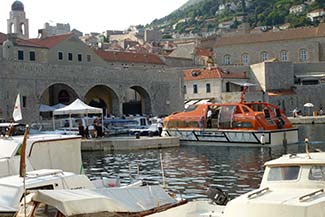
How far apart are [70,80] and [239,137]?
17.0 metres

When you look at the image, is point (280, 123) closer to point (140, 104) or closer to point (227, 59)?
point (140, 104)

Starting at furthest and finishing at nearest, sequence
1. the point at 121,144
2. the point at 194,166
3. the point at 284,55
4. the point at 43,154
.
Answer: the point at 284,55 → the point at 121,144 → the point at 194,166 → the point at 43,154

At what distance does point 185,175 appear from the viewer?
66.2 ft

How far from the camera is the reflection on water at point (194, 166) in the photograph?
58.3 ft

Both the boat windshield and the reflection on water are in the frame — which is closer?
the reflection on water

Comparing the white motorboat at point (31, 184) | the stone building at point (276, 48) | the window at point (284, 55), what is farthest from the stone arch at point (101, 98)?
the window at point (284, 55)

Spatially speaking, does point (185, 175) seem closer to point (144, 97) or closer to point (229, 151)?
point (229, 151)

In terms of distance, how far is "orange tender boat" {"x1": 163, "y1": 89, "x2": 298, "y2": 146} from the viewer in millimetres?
29730

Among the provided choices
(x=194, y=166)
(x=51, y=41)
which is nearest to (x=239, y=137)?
(x=194, y=166)

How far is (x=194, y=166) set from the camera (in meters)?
22.7

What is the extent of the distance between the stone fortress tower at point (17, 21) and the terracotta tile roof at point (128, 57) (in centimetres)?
1642

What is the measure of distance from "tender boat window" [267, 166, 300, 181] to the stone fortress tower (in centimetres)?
7526

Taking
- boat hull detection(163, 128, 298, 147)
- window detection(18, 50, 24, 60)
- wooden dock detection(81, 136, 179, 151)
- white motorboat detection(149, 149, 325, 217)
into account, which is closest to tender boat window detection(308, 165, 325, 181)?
white motorboat detection(149, 149, 325, 217)

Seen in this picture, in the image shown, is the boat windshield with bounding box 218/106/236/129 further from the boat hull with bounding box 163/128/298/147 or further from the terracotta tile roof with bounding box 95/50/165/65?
the terracotta tile roof with bounding box 95/50/165/65
